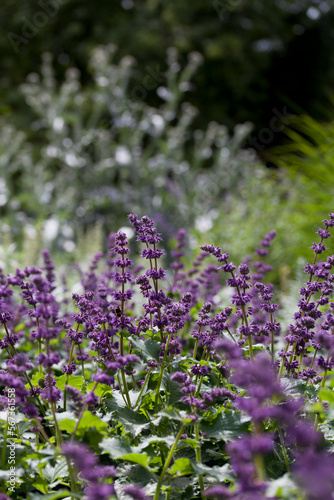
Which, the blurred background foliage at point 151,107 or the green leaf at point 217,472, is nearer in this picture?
the green leaf at point 217,472

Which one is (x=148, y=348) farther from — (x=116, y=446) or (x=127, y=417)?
(x=116, y=446)

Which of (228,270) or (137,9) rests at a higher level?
(137,9)

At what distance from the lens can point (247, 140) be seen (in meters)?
15.1

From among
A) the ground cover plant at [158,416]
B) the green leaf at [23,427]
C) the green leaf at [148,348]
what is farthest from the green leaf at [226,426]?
the green leaf at [23,427]

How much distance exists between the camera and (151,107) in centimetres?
1506

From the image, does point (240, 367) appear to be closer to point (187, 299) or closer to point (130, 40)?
point (187, 299)

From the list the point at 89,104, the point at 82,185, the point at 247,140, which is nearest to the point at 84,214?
the point at 82,185

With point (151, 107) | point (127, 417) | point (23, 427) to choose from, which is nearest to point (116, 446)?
point (127, 417)

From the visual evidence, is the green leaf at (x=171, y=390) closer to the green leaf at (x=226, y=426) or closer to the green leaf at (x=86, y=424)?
the green leaf at (x=226, y=426)

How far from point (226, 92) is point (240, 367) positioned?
56.0ft

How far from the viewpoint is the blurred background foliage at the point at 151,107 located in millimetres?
8883

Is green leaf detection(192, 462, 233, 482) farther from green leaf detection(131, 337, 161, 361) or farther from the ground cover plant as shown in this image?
green leaf detection(131, 337, 161, 361)

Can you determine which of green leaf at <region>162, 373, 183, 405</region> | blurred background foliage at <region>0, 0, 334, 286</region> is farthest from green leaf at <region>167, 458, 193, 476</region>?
blurred background foliage at <region>0, 0, 334, 286</region>

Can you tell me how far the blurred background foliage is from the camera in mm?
8883
